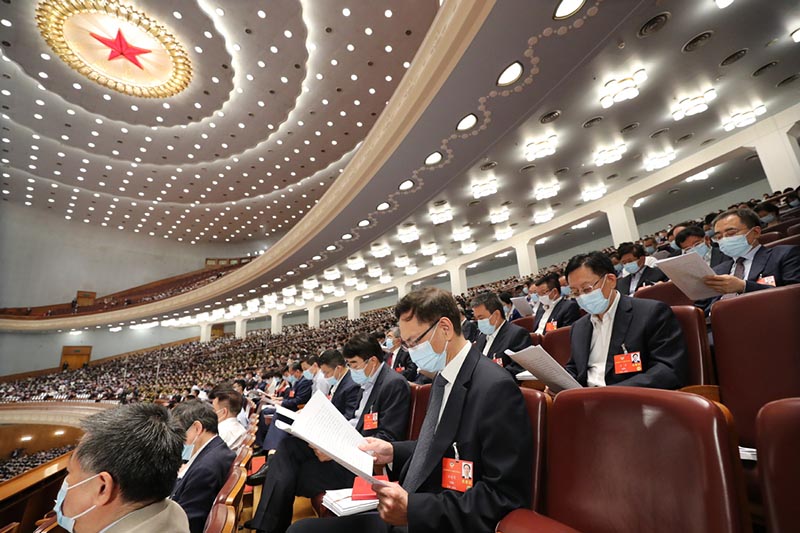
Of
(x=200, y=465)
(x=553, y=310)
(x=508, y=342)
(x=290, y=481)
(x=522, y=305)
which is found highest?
(x=522, y=305)

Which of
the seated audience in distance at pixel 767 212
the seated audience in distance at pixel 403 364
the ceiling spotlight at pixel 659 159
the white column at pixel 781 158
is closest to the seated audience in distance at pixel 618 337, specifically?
the seated audience in distance at pixel 403 364

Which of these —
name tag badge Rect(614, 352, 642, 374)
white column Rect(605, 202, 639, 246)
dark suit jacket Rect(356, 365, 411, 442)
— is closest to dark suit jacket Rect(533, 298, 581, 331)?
name tag badge Rect(614, 352, 642, 374)

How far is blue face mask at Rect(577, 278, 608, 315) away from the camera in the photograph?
6.67 ft

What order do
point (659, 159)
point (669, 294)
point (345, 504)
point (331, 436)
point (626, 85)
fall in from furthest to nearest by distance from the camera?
point (659, 159), point (626, 85), point (669, 294), point (331, 436), point (345, 504)

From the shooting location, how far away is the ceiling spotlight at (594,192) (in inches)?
406

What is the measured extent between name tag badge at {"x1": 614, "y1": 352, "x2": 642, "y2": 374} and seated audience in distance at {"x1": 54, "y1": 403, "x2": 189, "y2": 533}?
6.15 ft

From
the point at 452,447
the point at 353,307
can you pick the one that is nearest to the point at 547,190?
the point at 452,447

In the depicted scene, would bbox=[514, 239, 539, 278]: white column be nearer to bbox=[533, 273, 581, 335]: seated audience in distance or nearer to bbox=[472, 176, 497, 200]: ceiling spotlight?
bbox=[472, 176, 497, 200]: ceiling spotlight

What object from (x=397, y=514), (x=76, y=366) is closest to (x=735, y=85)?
(x=397, y=514)

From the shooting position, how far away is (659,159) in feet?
29.2

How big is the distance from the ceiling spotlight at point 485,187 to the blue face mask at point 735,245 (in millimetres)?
6551

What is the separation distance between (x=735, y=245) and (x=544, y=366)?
2.18m

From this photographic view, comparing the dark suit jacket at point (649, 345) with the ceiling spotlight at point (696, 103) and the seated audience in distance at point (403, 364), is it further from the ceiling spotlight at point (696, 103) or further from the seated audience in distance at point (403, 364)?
the ceiling spotlight at point (696, 103)

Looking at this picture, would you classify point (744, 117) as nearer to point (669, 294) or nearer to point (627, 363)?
point (669, 294)
